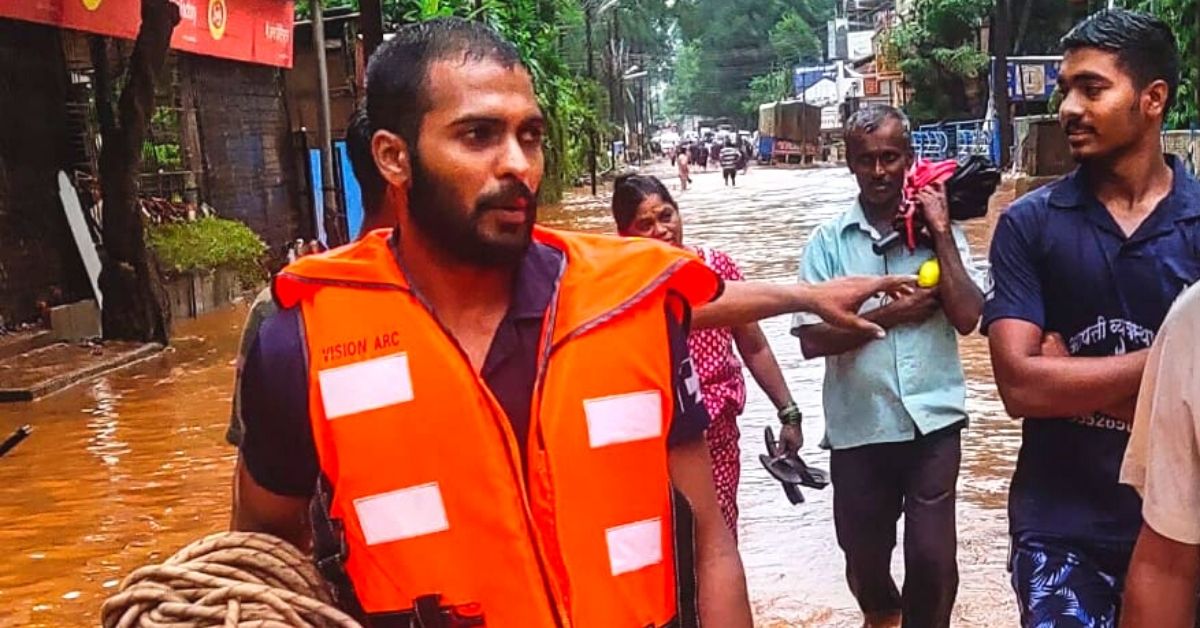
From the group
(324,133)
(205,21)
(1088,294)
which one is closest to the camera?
(1088,294)

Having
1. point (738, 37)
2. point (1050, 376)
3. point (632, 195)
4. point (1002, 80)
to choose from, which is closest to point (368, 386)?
point (1050, 376)

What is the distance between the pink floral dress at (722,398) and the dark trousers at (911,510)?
420mm

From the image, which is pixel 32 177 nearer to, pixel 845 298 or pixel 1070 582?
pixel 845 298

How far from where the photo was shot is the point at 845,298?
366 centimetres

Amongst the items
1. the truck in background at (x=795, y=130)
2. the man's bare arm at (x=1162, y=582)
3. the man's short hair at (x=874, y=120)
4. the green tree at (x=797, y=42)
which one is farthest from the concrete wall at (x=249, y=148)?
the green tree at (x=797, y=42)

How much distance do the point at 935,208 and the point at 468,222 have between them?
2.34m

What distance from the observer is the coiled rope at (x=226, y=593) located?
181 centimetres

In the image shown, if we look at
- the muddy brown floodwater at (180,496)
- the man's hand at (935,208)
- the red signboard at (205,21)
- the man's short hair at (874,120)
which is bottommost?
the muddy brown floodwater at (180,496)

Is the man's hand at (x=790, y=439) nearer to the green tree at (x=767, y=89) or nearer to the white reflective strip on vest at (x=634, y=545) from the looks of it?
the white reflective strip on vest at (x=634, y=545)

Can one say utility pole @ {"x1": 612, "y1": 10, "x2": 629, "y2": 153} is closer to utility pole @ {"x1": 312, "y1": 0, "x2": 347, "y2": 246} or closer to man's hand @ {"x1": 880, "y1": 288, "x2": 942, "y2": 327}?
utility pole @ {"x1": 312, "y1": 0, "x2": 347, "y2": 246}

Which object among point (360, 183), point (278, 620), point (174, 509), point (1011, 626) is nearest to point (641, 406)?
point (278, 620)

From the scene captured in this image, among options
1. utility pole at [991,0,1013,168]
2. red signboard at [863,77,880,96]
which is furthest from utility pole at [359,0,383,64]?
red signboard at [863,77,880,96]

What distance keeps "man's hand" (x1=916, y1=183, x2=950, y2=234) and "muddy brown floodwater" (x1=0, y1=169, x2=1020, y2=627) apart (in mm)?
1724

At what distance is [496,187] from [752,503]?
5.02 metres
